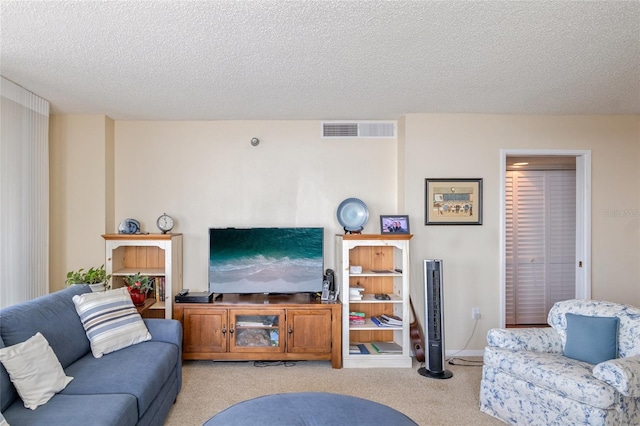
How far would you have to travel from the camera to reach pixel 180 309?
12.1 feet

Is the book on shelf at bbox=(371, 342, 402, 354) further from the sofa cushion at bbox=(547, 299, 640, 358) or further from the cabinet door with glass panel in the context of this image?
the sofa cushion at bbox=(547, 299, 640, 358)

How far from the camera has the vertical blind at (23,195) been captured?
3088 millimetres

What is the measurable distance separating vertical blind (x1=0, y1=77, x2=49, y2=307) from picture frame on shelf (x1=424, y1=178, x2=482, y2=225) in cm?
379

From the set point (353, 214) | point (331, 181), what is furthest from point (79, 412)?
point (331, 181)

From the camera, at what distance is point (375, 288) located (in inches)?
163

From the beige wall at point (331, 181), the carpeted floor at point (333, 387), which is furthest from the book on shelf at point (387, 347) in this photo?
the beige wall at point (331, 181)

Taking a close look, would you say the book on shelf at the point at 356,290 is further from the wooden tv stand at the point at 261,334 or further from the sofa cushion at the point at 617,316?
the sofa cushion at the point at 617,316

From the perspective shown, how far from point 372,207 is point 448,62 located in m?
1.89

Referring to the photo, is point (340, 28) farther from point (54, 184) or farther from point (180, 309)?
point (54, 184)

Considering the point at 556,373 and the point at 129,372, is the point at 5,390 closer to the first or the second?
the point at 129,372

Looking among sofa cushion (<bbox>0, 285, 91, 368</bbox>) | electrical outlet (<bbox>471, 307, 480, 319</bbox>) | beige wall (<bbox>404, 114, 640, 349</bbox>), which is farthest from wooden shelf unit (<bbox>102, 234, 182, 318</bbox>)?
electrical outlet (<bbox>471, 307, 480, 319</bbox>)

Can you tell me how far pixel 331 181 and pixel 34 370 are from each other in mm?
3027

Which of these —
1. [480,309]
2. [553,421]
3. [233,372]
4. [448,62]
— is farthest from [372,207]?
[553,421]

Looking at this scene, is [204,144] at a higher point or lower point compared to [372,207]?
higher
